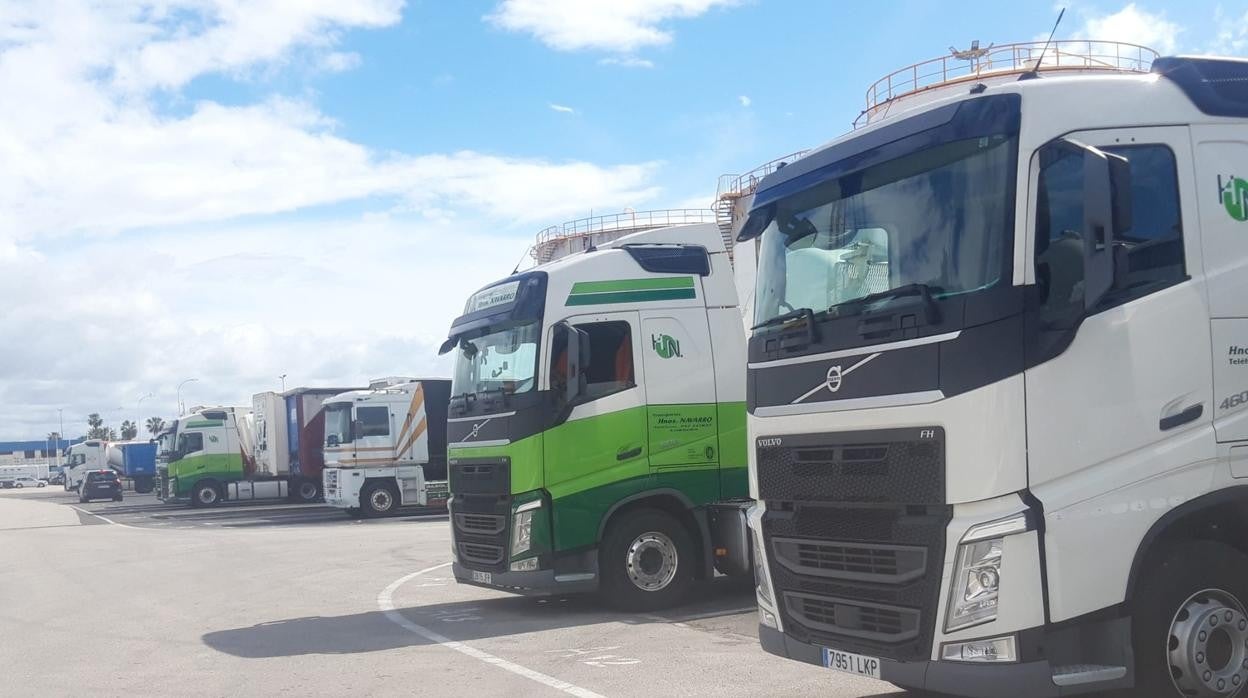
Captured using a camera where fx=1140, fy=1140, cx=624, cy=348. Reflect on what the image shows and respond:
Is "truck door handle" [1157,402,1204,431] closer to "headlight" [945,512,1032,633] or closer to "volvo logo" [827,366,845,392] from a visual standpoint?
"headlight" [945,512,1032,633]

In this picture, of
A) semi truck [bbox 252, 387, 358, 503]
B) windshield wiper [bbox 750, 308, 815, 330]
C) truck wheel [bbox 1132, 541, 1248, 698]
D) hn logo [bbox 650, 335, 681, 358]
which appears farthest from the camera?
semi truck [bbox 252, 387, 358, 503]

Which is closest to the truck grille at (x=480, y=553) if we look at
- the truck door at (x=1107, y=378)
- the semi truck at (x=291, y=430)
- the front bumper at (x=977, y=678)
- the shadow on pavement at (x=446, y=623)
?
→ the shadow on pavement at (x=446, y=623)

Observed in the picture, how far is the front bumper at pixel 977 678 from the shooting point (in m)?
5.23

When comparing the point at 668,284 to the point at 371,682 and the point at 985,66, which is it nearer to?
the point at 371,682

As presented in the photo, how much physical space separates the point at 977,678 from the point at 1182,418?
63.6 inches

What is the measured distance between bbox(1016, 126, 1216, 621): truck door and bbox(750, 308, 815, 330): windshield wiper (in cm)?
128

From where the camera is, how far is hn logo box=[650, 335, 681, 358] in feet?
37.4

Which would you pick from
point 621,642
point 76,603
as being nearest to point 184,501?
point 76,603

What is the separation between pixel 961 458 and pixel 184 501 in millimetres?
43283

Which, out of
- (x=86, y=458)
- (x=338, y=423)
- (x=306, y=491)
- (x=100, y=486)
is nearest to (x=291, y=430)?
(x=306, y=491)

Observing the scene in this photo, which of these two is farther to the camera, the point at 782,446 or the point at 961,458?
the point at 782,446

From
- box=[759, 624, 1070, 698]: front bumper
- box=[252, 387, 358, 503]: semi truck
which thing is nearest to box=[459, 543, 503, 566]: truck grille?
box=[759, 624, 1070, 698]: front bumper

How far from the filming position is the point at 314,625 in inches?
446

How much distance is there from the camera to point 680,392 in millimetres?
11406
